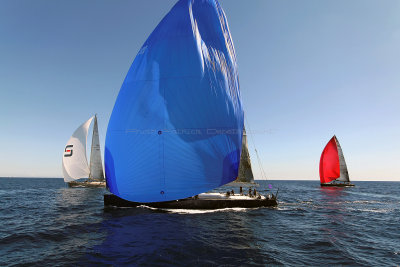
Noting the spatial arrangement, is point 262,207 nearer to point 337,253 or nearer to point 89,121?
point 337,253

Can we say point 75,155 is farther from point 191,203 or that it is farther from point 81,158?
point 191,203

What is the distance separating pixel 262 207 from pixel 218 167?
412 inches

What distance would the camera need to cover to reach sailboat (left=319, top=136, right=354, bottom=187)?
192 ft

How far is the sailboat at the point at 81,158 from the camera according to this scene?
46062mm

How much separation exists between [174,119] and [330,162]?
6149 cm

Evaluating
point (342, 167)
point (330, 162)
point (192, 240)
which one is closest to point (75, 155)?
point (192, 240)

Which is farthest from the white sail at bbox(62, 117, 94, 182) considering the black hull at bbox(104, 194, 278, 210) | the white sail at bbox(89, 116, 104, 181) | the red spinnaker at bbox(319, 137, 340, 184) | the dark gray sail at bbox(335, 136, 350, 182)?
the dark gray sail at bbox(335, 136, 350, 182)

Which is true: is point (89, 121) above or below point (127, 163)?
above

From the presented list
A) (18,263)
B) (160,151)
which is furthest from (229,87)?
(18,263)

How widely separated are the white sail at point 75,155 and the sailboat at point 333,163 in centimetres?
6471

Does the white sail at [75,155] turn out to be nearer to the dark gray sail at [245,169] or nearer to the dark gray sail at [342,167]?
the dark gray sail at [245,169]

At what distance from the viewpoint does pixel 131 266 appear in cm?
811

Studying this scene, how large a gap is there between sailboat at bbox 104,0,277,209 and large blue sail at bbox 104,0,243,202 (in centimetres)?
6

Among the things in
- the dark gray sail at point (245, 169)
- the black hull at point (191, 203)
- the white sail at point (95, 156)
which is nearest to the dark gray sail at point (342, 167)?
the dark gray sail at point (245, 169)
